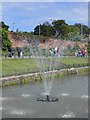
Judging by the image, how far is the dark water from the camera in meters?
17.8

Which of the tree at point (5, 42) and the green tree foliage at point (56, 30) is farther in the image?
the green tree foliage at point (56, 30)

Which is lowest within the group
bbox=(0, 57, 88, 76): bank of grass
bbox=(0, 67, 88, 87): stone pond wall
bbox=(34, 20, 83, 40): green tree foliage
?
bbox=(0, 67, 88, 87): stone pond wall

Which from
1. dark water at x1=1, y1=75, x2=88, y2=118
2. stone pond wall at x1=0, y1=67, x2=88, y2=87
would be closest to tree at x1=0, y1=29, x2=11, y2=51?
stone pond wall at x1=0, y1=67, x2=88, y2=87

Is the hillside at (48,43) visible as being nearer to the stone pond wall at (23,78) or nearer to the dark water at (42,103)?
the stone pond wall at (23,78)

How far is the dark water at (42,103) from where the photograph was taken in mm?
17750

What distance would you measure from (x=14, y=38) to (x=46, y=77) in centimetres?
2395

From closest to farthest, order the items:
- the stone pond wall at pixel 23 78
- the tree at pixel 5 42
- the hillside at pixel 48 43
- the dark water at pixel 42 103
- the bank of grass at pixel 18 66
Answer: the dark water at pixel 42 103 < the stone pond wall at pixel 23 78 < the bank of grass at pixel 18 66 < the tree at pixel 5 42 < the hillside at pixel 48 43

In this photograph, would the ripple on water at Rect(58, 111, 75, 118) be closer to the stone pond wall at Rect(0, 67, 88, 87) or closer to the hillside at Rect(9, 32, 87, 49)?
the stone pond wall at Rect(0, 67, 88, 87)

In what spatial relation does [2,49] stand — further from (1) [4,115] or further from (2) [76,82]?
(1) [4,115]

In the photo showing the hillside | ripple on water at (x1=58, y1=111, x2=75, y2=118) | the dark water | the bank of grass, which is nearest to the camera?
ripple on water at (x1=58, y1=111, x2=75, y2=118)

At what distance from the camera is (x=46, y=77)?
98.5 ft

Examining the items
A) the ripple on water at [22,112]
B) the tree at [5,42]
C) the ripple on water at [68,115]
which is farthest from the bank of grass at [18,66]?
the ripple on water at [68,115]

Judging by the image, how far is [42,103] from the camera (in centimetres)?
1998

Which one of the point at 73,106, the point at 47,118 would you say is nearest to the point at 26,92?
the point at 73,106
